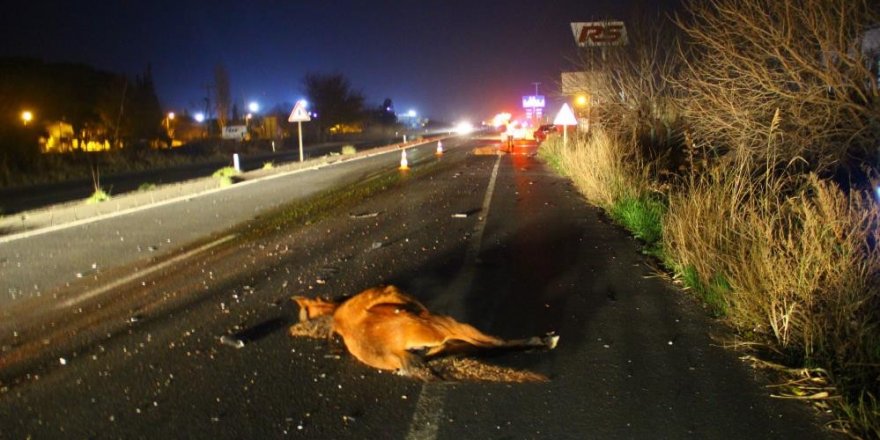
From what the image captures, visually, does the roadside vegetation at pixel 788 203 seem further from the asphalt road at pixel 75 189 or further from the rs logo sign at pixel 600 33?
the asphalt road at pixel 75 189

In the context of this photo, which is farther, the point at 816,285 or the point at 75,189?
the point at 75,189

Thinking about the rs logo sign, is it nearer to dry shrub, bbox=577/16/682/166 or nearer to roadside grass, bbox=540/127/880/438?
dry shrub, bbox=577/16/682/166

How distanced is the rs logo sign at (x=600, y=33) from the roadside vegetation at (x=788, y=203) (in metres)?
8.10

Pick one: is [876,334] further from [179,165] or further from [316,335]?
[179,165]

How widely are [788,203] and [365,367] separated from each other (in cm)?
496

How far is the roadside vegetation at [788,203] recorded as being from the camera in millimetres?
5055

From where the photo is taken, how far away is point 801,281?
5.51 m

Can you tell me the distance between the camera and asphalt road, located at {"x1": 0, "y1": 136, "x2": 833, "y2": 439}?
4.45 meters

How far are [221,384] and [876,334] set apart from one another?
15.1ft

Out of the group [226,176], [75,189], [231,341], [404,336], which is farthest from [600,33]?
[231,341]

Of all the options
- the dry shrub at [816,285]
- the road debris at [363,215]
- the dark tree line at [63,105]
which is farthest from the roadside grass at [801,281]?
the dark tree line at [63,105]

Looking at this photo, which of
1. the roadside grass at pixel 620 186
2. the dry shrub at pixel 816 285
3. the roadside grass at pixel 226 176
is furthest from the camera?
the roadside grass at pixel 226 176

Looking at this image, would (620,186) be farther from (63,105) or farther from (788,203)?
(63,105)

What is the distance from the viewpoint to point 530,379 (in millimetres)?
5121
